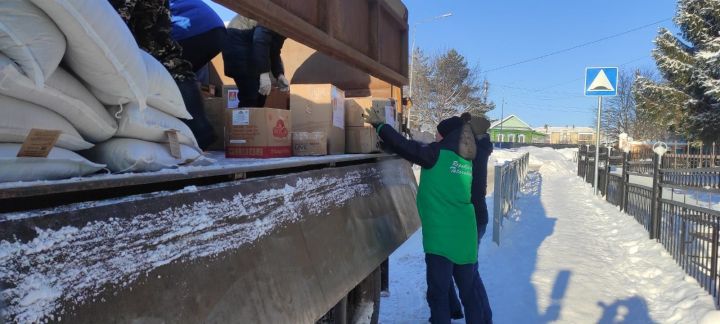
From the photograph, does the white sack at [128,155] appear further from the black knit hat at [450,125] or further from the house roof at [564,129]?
the house roof at [564,129]

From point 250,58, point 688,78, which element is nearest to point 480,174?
point 250,58

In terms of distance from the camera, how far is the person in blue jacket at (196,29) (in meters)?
3.82

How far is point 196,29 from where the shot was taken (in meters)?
3.86

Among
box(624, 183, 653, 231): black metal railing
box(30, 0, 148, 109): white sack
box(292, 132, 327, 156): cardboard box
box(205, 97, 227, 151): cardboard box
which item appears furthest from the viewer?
box(624, 183, 653, 231): black metal railing

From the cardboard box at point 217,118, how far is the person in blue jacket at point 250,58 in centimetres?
38

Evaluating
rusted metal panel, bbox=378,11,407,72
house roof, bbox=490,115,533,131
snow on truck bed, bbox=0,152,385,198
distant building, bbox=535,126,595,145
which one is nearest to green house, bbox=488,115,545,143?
house roof, bbox=490,115,533,131

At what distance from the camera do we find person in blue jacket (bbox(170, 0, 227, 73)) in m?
3.82

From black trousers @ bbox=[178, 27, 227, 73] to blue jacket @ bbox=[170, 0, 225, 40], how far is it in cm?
3

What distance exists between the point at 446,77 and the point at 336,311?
124 ft

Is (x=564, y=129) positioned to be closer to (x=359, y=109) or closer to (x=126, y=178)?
(x=359, y=109)

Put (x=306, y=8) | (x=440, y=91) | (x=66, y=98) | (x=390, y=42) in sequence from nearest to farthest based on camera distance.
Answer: (x=66, y=98), (x=306, y=8), (x=390, y=42), (x=440, y=91)

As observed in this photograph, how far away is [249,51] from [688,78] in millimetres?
22456

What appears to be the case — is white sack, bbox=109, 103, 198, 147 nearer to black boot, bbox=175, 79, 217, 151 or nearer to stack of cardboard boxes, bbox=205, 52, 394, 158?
stack of cardboard boxes, bbox=205, 52, 394, 158

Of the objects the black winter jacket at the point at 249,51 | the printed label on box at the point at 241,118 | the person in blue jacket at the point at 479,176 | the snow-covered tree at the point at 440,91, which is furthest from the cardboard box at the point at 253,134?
the snow-covered tree at the point at 440,91
